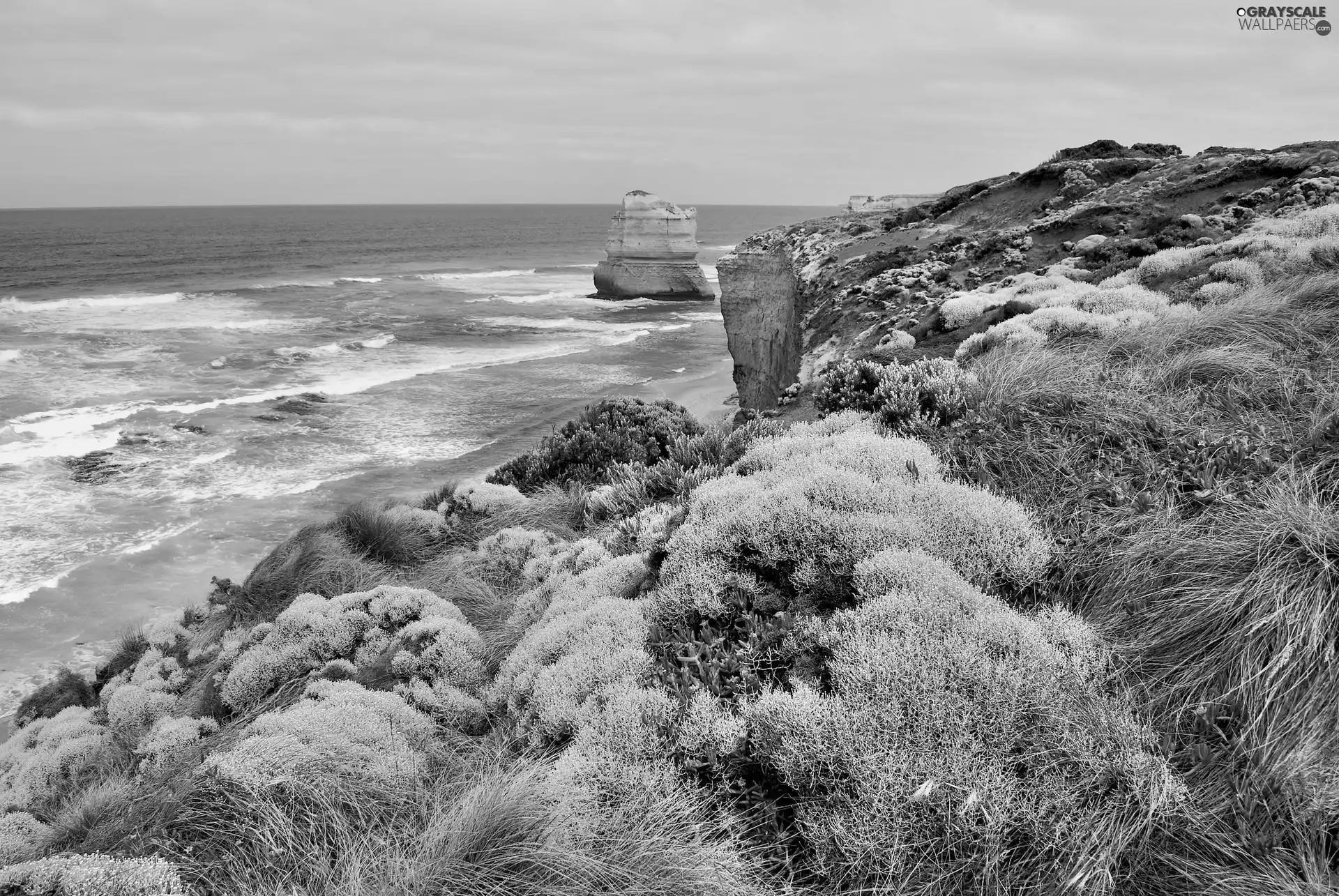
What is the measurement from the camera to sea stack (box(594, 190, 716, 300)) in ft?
198

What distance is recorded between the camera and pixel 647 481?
A: 806cm

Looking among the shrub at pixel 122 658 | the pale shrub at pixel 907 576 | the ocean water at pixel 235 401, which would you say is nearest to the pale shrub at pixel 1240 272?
the pale shrub at pixel 907 576

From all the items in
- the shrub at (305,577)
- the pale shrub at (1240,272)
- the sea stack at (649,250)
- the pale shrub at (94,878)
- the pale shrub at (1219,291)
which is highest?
the sea stack at (649,250)

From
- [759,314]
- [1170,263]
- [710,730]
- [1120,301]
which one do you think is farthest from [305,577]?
[759,314]

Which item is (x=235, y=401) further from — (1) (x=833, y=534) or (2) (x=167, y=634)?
(1) (x=833, y=534)

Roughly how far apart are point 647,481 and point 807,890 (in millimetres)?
5375

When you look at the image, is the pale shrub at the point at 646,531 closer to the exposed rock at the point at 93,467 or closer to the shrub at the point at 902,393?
the shrub at the point at 902,393

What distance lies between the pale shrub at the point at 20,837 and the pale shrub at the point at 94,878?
103 cm

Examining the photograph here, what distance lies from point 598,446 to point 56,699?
6786 mm

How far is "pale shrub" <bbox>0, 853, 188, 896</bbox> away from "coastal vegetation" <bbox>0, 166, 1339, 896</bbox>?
0.02 m

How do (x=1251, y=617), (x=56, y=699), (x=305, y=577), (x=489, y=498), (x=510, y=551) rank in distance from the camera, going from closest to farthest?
(x=1251, y=617) < (x=510, y=551) < (x=305, y=577) < (x=56, y=699) < (x=489, y=498)

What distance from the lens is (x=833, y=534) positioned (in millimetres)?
4598

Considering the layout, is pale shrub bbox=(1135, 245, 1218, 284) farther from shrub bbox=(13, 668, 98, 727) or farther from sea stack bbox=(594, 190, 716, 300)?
sea stack bbox=(594, 190, 716, 300)

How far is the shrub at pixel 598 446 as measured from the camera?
36.4 ft
